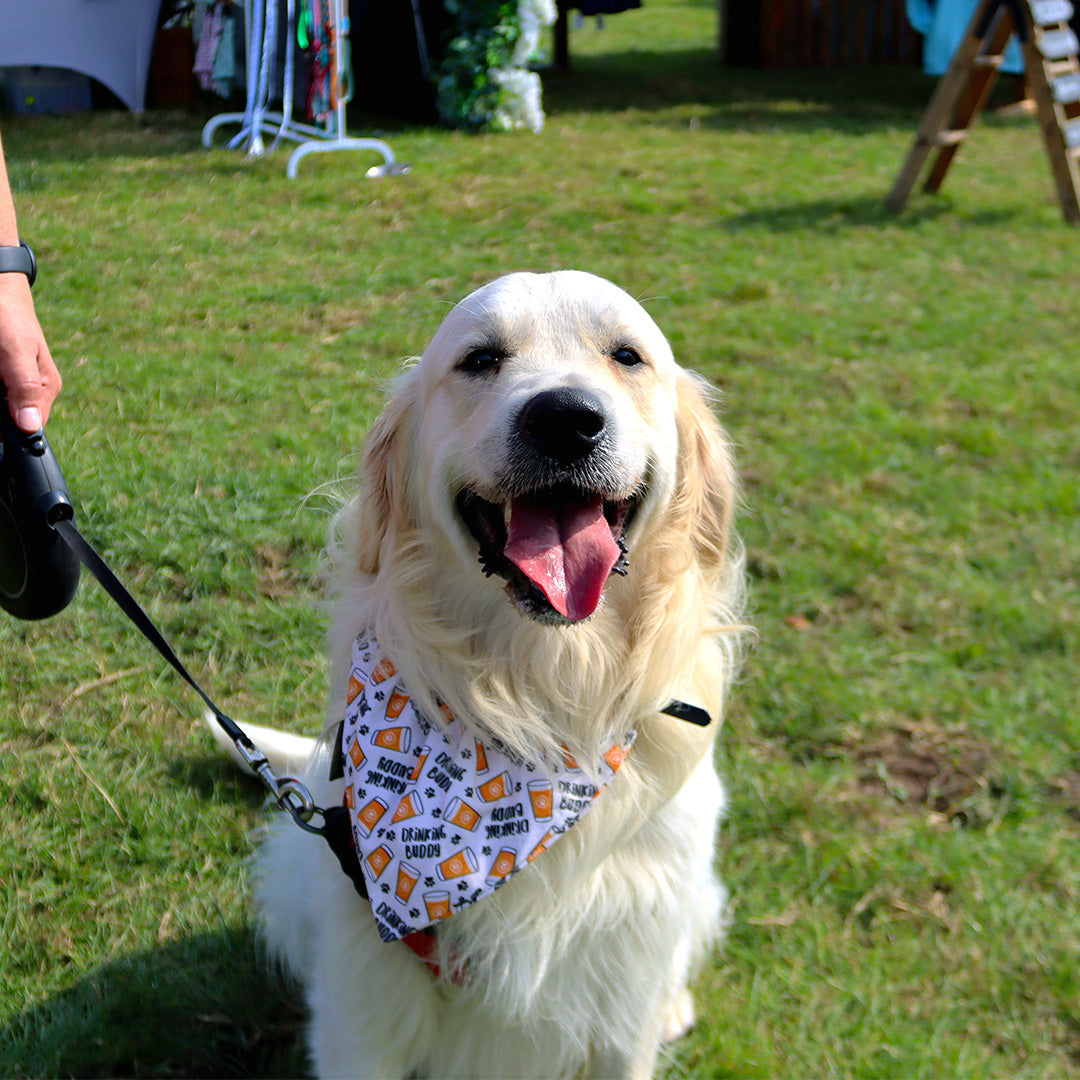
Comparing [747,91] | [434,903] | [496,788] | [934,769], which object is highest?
[496,788]

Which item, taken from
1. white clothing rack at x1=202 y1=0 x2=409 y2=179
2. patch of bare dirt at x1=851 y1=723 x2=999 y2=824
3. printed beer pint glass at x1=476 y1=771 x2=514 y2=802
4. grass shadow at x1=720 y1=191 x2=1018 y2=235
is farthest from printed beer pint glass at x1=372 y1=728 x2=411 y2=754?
white clothing rack at x1=202 y1=0 x2=409 y2=179

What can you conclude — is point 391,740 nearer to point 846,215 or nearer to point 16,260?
point 16,260

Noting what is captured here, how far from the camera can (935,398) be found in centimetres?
509

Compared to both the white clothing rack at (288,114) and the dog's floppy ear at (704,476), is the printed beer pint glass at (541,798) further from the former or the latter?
Result: the white clothing rack at (288,114)

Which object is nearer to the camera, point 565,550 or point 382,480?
point 565,550

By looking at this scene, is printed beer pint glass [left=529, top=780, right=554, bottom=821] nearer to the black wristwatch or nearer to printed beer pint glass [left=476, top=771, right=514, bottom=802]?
printed beer pint glass [left=476, top=771, right=514, bottom=802]

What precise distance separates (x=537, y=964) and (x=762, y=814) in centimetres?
108

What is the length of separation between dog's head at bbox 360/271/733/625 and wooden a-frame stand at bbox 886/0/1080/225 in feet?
20.9

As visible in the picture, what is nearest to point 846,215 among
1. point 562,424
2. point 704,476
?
point 704,476

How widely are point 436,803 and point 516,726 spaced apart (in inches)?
7.7

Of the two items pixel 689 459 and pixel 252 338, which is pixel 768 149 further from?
pixel 689 459

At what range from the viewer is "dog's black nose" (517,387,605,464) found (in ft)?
5.77

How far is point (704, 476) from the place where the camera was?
2.15m

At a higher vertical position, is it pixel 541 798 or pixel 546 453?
pixel 546 453
